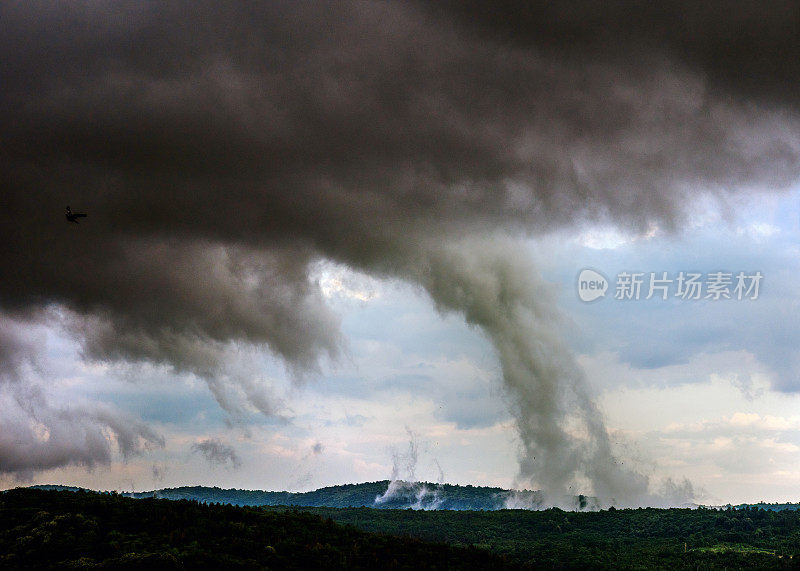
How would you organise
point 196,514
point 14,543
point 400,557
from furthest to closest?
1. point 196,514
2. point 400,557
3. point 14,543

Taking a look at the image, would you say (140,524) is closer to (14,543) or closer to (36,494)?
(14,543)

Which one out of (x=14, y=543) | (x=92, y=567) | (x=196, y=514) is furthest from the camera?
(x=196, y=514)

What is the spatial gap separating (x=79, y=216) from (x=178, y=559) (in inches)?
2829

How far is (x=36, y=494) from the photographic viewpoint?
18775cm

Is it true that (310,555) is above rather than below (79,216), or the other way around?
below

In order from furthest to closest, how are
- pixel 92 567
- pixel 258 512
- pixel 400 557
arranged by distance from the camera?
1. pixel 258 512
2. pixel 400 557
3. pixel 92 567

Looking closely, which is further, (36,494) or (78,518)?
(36,494)

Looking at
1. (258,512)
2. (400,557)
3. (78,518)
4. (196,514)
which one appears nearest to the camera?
(78,518)

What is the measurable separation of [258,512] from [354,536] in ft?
99.1

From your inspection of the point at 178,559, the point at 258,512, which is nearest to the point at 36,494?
the point at 258,512

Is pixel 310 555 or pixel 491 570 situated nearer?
pixel 310 555

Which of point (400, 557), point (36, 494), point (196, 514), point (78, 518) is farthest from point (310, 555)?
point (36, 494)

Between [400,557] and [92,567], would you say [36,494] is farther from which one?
[400,557]

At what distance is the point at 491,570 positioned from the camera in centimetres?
17088
